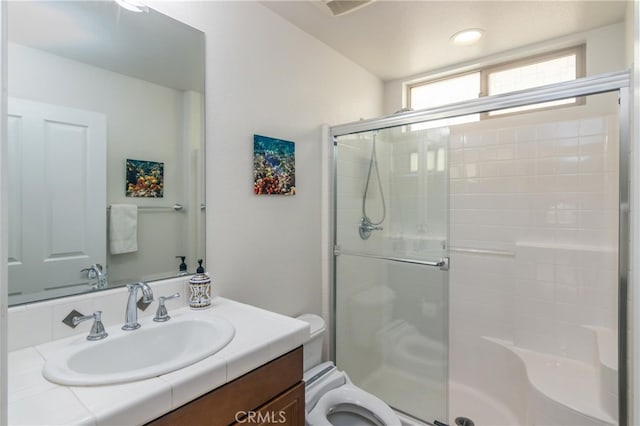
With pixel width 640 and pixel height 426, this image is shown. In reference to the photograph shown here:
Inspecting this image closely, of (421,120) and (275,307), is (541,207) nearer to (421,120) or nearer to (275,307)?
(421,120)

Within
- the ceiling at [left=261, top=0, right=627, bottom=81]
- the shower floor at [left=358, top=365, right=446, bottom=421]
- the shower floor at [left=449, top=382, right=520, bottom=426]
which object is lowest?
the shower floor at [left=449, top=382, right=520, bottom=426]

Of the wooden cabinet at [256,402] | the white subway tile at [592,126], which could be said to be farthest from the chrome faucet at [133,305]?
the white subway tile at [592,126]

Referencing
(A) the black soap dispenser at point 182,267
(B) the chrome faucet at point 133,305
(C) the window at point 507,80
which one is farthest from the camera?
(C) the window at point 507,80

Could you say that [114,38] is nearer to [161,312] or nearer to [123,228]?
[123,228]

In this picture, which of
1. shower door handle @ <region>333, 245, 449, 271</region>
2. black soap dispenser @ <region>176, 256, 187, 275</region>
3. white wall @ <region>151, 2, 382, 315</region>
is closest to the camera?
black soap dispenser @ <region>176, 256, 187, 275</region>

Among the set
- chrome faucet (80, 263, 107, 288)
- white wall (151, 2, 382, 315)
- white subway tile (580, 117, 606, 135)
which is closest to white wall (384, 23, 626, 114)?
white subway tile (580, 117, 606, 135)

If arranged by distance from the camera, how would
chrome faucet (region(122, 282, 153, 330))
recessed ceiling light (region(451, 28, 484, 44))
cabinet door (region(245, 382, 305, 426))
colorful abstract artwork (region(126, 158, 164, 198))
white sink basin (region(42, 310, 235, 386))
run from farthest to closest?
1. recessed ceiling light (region(451, 28, 484, 44))
2. colorful abstract artwork (region(126, 158, 164, 198))
3. chrome faucet (region(122, 282, 153, 330))
4. cabinet door (region(245, 382, 305, 426))
5. white sink basin (region(42, 310, 235, 386))

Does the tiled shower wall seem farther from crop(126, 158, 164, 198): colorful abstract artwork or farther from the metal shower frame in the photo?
crop(126, 158, 164, 198): colorful abstract artwork

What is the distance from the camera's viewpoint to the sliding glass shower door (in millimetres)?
1963

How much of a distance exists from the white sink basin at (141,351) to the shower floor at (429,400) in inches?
56.1

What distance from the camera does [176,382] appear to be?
802mm

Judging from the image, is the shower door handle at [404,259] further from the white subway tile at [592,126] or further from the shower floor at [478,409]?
the white subway tile at [592,126]

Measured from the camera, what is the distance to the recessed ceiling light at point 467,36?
6.82ft

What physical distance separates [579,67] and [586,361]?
6.27 feet
